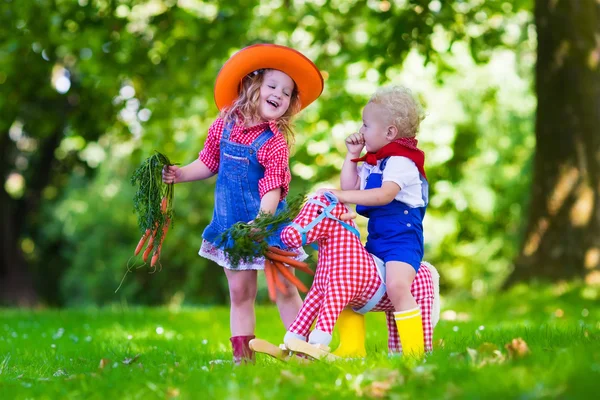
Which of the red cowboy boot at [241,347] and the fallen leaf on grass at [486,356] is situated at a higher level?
the fallen leaf on grass at [486,356]

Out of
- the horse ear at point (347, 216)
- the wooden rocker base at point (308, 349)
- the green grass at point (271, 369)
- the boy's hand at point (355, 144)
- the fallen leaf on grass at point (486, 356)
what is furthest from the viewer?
the boy's hand at point (355, 144)

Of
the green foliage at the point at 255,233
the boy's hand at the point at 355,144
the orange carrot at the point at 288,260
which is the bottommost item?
the orange carrot at the point at 288,260

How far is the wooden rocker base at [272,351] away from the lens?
3.75 meters

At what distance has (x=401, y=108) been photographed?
4145 millimetres

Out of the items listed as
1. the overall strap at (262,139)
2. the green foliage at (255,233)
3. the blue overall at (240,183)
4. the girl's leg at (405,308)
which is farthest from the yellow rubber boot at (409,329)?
the overall strap at (262,139)

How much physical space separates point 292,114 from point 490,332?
2073 millimetres

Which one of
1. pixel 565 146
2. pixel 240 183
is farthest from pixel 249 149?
pixel 565 146

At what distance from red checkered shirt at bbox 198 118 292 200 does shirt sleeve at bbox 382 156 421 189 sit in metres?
0.57

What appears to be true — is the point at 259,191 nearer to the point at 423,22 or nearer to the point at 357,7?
the point at 423,22

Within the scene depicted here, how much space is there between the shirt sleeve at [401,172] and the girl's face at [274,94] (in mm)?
782

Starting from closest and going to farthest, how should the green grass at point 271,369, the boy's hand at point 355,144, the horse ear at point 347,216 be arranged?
the green grass at point 271,369, the horse ear at point 347,216, the boy's hand at point 355,144

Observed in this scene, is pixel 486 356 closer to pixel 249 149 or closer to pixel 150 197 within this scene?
pixel 249 149

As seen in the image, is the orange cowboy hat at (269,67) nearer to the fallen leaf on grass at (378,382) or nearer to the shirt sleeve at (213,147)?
the shirt sleeve at (213,147)

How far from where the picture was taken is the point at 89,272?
2288 centimetres
